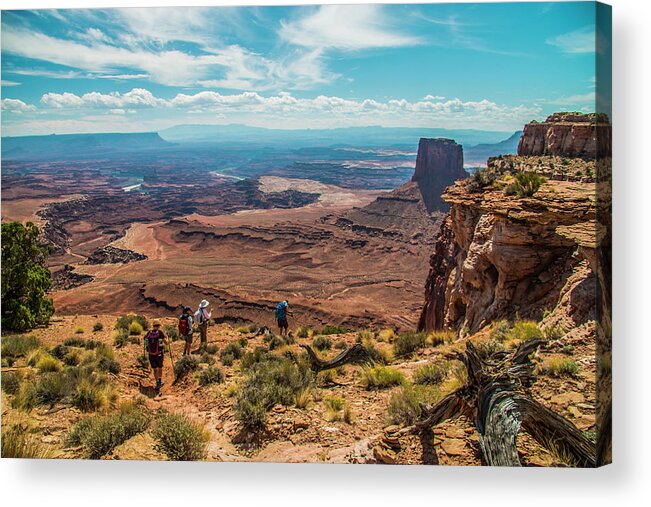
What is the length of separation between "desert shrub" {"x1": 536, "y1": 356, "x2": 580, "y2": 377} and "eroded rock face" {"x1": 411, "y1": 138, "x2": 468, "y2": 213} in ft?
187

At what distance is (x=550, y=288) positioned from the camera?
25.8 feet

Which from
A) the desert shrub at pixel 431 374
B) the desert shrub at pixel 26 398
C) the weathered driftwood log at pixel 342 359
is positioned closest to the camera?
the desert shrub at pixel 26 398

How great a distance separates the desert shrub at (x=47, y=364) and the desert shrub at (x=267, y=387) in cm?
250

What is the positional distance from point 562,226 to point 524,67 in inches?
88.8

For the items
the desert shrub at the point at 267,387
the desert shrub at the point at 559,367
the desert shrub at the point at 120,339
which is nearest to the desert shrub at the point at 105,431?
the desert shrub at the point at 267,387

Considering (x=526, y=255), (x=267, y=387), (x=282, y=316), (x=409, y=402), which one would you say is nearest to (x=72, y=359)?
(x=267, y=387)

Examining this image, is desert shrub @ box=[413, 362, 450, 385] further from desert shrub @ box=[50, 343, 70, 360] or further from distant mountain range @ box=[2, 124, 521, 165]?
distant mountain range @ box=[2, 124, 521, 165]

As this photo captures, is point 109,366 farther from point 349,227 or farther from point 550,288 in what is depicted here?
point 349,227

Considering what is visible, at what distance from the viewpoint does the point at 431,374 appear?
6.64m

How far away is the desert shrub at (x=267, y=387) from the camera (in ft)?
20.0

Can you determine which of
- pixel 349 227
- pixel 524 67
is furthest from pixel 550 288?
pixel 349 227

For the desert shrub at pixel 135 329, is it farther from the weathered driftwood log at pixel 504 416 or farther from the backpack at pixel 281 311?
Result: the weathered driftwood log at pixel 504 416

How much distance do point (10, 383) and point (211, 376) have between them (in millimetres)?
2464

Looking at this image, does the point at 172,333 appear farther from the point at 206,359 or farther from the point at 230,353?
the point at 206,359
